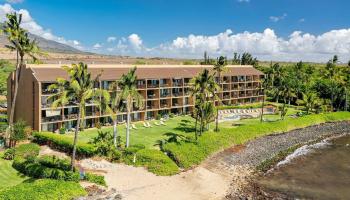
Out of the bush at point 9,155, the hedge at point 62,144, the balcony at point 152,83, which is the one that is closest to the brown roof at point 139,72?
the balcony at point 152,83

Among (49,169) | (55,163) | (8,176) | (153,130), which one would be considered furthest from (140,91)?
(8,176)

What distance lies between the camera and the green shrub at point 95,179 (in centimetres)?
4375

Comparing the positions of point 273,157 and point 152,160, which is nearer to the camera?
point 152,160

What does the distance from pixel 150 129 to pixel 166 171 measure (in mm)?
22653

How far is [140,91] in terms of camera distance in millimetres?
79062

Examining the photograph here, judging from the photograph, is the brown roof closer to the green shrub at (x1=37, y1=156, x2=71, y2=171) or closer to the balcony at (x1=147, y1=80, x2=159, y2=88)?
the balcony at (x1=147, y1=80, x2=159, y2=88)

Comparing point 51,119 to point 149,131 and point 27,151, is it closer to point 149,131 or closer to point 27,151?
point 27,151

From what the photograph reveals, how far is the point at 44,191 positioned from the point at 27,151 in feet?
53.6

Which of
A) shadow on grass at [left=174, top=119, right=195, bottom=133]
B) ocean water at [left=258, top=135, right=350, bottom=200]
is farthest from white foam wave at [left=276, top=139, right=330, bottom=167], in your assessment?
shadow on grass at [left=174, top=119, right=195, bottom=133]

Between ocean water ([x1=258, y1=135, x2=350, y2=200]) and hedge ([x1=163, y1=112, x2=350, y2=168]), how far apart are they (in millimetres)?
9914

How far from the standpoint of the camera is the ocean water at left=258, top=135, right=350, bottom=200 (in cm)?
4765

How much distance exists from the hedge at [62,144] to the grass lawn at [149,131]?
5.13 metres

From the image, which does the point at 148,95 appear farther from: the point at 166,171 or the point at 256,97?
the point at 256,97

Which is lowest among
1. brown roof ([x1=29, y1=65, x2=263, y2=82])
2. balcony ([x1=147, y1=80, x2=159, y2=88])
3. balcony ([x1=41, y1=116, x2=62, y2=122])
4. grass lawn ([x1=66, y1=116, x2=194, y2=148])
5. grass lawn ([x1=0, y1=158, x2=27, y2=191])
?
grass lawn ([x1=0, y1=158, x2=27, y2=191])
